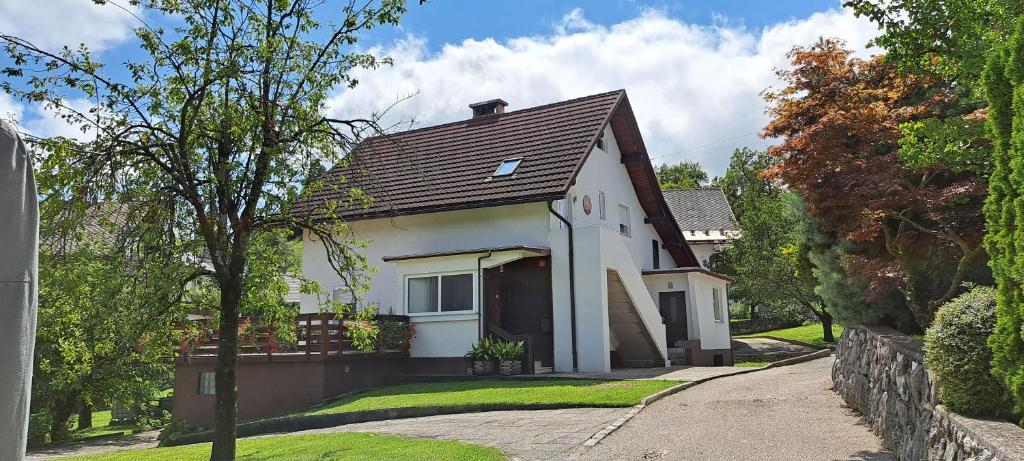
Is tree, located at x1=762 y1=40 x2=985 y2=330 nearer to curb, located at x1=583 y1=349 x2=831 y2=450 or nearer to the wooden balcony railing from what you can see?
curb, located at x1=583 y1=349 x2=831 y2=450

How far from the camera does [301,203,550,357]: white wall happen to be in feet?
62.2

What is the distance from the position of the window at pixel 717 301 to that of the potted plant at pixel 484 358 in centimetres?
1047

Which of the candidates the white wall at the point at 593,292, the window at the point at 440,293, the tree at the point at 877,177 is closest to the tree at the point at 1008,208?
the tree at the point at 877,177

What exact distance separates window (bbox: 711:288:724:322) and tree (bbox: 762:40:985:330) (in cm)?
1318

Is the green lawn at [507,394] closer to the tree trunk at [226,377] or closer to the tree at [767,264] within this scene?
the tree trunk at [226,377]

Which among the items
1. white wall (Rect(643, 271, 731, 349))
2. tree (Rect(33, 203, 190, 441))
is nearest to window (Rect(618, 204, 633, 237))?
white wall (Rect(643, 271, 731, 349))

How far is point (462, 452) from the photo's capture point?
845 centimetres

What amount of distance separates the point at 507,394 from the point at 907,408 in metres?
7.45

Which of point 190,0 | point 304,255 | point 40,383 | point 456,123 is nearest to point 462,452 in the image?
point 190,0

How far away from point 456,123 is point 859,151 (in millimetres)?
16427

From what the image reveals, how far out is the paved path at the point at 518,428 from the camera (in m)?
8.88

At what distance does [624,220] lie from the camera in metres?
24.8

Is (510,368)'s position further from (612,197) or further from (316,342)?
(612,197)

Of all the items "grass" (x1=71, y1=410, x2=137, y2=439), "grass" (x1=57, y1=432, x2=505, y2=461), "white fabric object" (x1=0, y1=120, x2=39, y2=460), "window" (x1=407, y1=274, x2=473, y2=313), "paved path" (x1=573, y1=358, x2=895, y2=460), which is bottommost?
"grass" (x1=71, y1=410, x2=137, y2=439)
